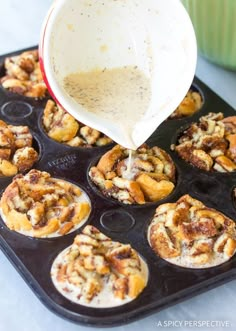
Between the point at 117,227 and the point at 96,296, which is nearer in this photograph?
the point at 96,296

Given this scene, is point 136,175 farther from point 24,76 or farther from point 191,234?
point 24,76

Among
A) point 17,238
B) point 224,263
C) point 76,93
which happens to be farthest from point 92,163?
A: point 224,263

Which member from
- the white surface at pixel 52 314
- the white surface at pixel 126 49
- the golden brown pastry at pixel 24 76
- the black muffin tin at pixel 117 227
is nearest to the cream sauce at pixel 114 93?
the white surface at pixel 126 49

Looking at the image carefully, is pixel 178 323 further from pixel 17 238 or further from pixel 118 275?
pixel 17 238

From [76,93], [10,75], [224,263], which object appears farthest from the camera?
[10,75]

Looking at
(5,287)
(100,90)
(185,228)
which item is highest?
(100,90)

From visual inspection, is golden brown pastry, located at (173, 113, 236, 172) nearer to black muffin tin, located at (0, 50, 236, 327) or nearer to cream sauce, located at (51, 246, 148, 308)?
black muffin tin, located at (0, 50, 236, 327)

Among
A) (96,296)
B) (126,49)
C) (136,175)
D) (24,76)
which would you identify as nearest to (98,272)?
(96,296)
